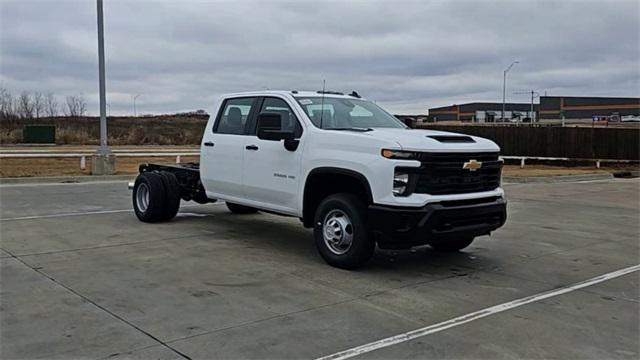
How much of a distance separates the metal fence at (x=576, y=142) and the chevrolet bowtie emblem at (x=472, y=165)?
27521 mm

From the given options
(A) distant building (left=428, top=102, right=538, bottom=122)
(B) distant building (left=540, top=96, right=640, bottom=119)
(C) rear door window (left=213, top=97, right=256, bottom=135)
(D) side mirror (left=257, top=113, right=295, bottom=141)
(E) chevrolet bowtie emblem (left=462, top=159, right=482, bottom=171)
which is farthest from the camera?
(A) distant building (left=428, top=102, right=538, bottom=122)

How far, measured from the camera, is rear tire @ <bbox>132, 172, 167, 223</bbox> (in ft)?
34.1

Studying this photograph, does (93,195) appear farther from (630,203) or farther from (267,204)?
(630,203)

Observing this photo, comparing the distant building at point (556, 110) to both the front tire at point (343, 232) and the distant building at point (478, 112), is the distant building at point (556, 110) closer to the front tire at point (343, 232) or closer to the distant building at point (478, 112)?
the distant building at point (478, 112)

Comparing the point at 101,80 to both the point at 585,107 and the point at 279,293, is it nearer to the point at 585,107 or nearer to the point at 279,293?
the point at 279,293

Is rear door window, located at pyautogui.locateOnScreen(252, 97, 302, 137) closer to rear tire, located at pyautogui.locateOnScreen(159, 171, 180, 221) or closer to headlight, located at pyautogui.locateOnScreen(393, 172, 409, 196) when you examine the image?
headlight, located at pyautogui.locateOnScreen(393, 172, 409, 196)

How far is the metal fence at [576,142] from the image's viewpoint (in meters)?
35.5

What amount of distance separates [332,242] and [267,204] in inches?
56.5

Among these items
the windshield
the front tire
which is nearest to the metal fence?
the windshield

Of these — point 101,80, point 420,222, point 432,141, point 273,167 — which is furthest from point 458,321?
point 101,80

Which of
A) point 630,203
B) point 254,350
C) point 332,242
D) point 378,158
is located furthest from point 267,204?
point 630,203

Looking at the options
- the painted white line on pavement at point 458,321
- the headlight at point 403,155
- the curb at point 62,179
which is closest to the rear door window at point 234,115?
the headlight at point 403,155

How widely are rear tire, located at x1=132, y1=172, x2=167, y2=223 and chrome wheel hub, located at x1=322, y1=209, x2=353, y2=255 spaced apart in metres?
3.95

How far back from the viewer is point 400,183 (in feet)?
22.3
